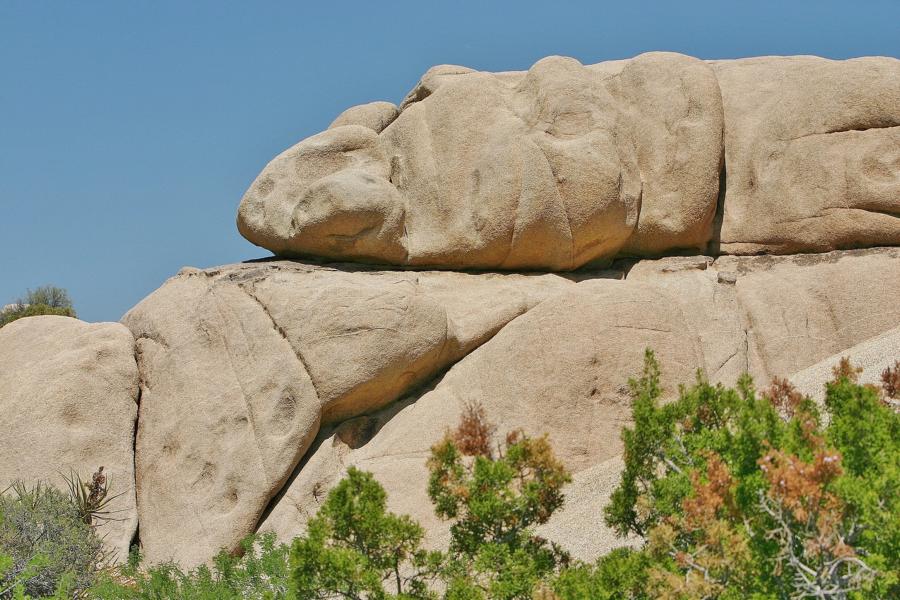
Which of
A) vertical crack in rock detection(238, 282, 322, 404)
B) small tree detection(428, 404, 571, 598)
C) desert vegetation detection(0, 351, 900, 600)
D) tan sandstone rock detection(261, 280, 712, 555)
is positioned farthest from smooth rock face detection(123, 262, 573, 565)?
small tree detection(428, 404, 571, 598)

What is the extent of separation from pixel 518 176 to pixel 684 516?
8.87 meters

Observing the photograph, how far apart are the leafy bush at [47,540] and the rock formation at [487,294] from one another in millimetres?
1067

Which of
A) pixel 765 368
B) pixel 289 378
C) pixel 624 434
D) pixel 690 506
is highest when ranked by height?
pixel 690 506

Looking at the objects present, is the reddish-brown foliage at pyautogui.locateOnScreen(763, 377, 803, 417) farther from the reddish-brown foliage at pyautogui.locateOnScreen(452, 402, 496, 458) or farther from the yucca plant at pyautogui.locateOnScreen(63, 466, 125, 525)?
the yucca plant at pyautogui.locateOnScreen(63, 466, 125, 525)

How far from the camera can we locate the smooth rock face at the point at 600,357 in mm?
13859

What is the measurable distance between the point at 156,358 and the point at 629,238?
7406 mm

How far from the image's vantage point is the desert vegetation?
21.1 feet

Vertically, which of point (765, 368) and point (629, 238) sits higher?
point (629, 238)

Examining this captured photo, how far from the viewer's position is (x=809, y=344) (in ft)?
49.9

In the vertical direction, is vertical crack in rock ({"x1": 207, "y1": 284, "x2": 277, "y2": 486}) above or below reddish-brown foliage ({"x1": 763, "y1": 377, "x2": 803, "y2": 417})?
below

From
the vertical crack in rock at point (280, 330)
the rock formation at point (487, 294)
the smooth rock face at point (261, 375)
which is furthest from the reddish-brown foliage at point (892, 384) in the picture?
the vertical crack in rock at point (280, 330)

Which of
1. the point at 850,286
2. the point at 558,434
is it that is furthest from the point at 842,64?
the point at 558,434

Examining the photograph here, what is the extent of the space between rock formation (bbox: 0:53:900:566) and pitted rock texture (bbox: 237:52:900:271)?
4cm

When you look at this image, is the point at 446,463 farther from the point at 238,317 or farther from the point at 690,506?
the point at 238,317
